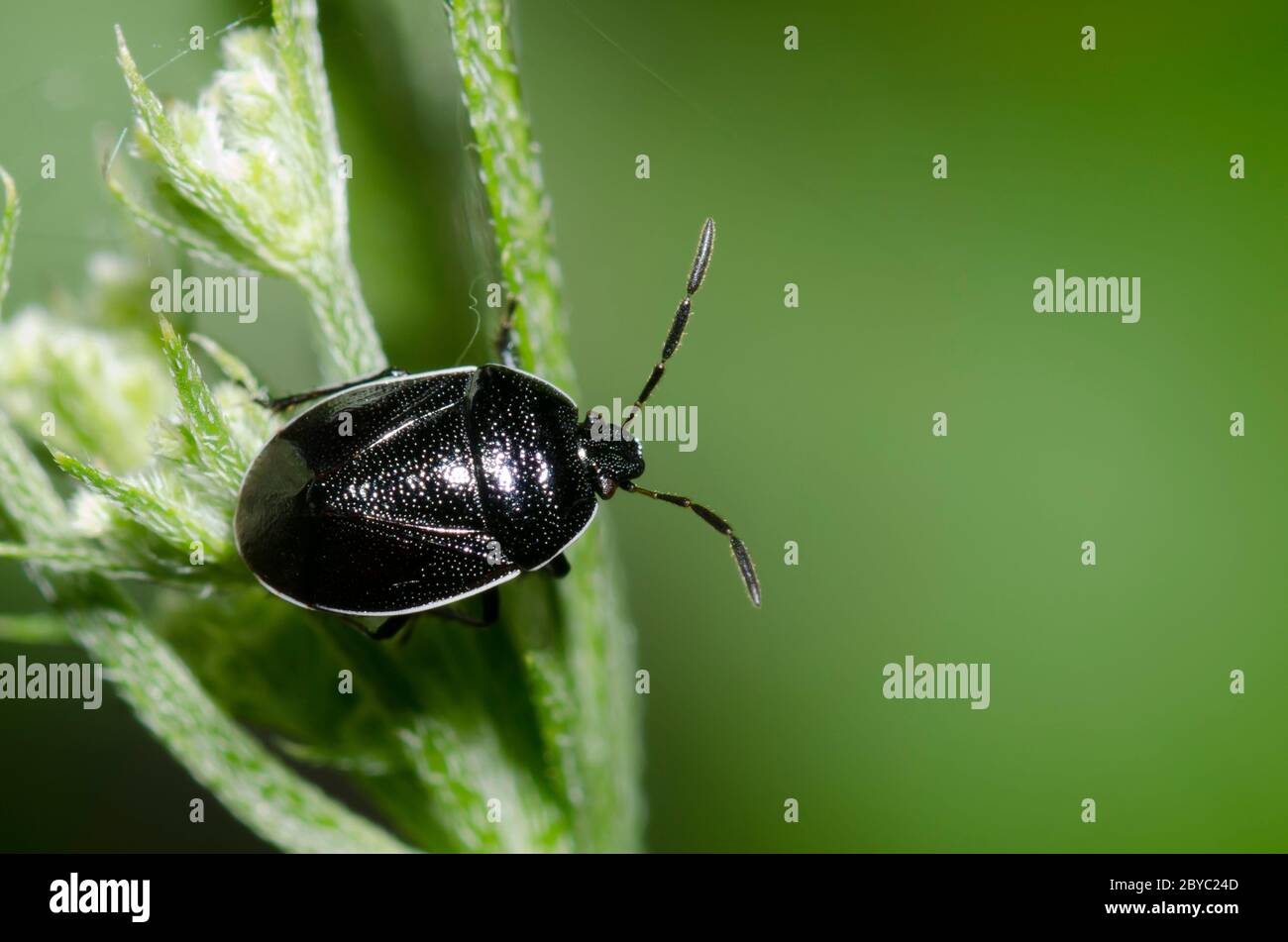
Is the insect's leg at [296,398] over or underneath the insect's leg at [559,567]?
over

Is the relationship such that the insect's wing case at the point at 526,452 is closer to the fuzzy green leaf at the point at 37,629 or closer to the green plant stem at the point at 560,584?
the green plant stem at the point at 560,584

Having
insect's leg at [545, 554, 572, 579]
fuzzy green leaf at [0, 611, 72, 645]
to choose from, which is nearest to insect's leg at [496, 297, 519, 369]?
insect's leg at [545, 554, 572, 579]

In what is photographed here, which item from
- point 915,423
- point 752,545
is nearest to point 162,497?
point 752,545

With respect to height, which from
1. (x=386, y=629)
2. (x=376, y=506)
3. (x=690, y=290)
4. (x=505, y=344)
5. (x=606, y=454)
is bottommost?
(x=386, y=629)

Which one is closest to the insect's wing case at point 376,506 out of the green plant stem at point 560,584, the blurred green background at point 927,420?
the green plant stem at point 560,584

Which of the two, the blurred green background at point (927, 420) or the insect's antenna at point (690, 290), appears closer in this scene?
the insect's antenna at point (690, 290)

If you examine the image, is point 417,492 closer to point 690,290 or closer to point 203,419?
point 203,419

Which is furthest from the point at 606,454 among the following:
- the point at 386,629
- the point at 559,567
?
the point at 386,629

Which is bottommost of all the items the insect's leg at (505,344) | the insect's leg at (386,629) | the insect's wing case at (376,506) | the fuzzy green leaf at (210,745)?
the fuzzy green leaf at (210,745)
